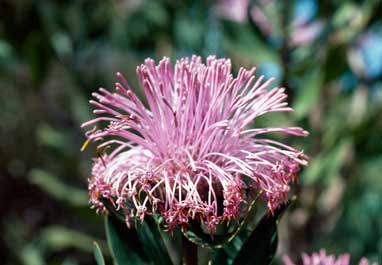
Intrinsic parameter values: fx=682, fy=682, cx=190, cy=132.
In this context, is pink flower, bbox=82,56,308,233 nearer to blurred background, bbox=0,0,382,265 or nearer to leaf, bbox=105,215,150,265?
leaf, bbox=105,215,150,265

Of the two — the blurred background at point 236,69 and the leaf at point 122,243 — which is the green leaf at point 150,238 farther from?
the blurred background at point 236,69

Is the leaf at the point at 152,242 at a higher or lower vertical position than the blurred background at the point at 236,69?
lower

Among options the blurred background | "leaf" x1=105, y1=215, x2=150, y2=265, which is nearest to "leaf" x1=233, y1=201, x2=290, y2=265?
"leaf" x1=105, y1=215, x2=150, y2=265

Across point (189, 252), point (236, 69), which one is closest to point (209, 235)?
point (189, 252)

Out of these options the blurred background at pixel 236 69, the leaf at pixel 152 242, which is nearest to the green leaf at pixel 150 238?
the leaf at pixel 152 242

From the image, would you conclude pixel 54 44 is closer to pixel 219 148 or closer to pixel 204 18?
pixel 204 18

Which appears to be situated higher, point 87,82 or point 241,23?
point 87,82

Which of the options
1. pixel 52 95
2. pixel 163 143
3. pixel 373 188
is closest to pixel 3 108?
pixel 52 95
